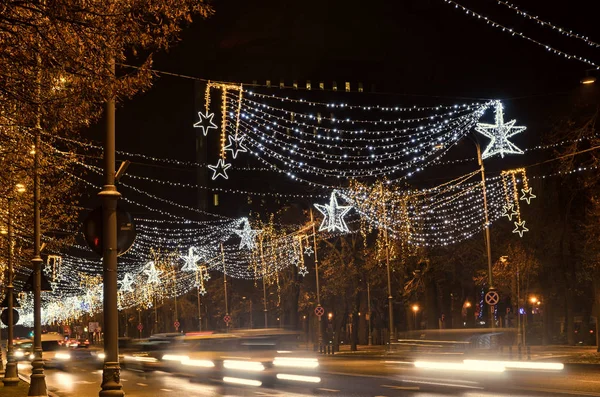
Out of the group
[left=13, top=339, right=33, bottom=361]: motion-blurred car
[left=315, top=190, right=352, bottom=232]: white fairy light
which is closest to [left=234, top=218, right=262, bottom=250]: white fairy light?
[left=13, top=339, right=33, bottom=361]: motion-blurred car

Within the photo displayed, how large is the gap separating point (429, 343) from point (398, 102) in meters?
67.4

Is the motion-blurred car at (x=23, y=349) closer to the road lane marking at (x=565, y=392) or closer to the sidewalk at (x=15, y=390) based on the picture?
the sidewalk at (x=15, y=390)

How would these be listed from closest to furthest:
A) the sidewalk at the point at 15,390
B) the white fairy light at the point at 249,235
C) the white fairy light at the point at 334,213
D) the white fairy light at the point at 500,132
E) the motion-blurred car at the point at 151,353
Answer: the sidewalk at the point at 15,390
the white fairy light at the point at 500,132
the motion-blurred car at the point at 151,353
the white fairy light at the point at 334,213
the white fairy light at the point at 249,235

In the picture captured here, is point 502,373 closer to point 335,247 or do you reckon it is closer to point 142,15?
point 142,15

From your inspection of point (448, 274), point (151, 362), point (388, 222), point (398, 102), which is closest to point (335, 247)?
point (448, 274)

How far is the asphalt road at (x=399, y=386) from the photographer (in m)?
21.4

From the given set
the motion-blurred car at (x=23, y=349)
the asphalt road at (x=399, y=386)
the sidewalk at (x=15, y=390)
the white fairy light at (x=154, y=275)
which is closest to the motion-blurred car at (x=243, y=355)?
the asphalt road at (x=399, y=386)

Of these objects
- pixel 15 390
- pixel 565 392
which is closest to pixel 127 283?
pixel 15 390

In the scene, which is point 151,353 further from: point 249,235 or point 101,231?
point 101,231

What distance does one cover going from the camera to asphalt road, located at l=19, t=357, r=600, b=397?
21.4 metres

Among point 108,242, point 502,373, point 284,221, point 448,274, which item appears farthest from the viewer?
point 284,221

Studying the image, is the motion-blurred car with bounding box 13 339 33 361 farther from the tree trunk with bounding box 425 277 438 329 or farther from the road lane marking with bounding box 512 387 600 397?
the road lane marking with bounding box 512 387 600 397

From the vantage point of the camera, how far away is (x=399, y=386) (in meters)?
24.2

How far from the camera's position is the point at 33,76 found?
1169 cm
